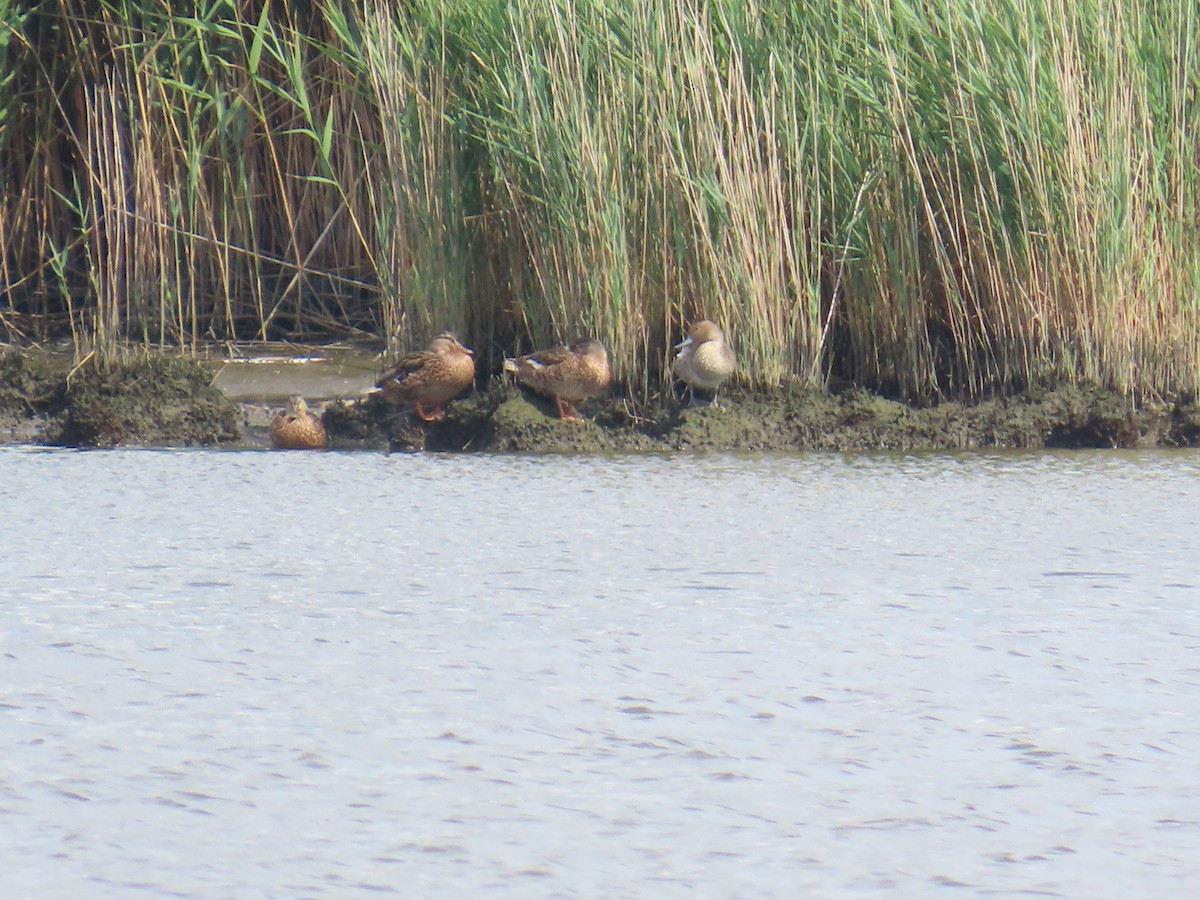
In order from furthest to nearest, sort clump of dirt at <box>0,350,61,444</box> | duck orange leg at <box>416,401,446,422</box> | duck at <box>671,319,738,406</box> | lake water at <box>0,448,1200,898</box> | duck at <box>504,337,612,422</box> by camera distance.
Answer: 1. clump of dirt at <box>0,350,61,444</box>
2. duck orange leg at <box>416,401,446,422</box>
3. duck at <box>504,337,612,422</box>
4. duck at <box>671,319,738,406</box>
5. lake water at <box>0,448,1200,898</box>

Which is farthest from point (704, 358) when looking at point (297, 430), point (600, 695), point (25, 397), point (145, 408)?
point (600, 695)

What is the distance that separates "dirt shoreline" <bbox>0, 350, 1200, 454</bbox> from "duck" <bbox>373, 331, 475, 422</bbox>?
0.13 metres

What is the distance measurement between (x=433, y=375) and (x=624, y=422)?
68 centimetres

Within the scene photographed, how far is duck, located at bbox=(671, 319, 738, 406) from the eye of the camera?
561cm

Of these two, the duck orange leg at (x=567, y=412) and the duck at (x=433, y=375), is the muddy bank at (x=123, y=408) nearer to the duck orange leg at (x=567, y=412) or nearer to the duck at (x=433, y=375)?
the duck at (x=433, y=375)

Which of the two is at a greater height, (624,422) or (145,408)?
(145,408)

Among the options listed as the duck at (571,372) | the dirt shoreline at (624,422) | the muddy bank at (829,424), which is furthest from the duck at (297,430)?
the duck at (571,372)

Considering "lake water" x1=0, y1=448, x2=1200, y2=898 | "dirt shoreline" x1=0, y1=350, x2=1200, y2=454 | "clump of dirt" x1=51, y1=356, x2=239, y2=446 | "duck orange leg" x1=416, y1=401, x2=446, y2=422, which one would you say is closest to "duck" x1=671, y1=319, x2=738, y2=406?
"dirt shoreline" x1=0, y1=350, x2=1200, y2=454

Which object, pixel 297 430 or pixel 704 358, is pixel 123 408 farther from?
pixel 704 358

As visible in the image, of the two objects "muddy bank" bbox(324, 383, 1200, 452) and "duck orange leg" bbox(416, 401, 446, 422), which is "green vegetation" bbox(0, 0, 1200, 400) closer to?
"muddy bank" bbox(324, 383, 1200, 452)

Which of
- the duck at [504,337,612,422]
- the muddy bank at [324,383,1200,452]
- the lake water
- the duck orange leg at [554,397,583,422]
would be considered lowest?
the lake water

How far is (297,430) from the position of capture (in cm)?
591

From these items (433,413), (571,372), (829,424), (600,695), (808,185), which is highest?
(808,185)

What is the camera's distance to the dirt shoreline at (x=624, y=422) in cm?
577
